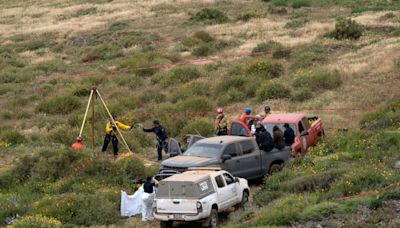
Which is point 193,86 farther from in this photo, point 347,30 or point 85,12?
point 85,12

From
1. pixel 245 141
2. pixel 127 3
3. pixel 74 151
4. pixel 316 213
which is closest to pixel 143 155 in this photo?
pixel 74 151

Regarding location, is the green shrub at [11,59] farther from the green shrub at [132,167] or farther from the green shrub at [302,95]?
the green shrub at [132,167]

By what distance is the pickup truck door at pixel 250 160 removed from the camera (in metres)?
18.8

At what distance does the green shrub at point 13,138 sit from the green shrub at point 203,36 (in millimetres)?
20861

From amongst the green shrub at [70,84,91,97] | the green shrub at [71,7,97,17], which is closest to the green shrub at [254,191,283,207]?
the green shrub at [70,84,91,97]

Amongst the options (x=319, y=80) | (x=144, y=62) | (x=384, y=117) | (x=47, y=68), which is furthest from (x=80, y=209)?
(x=47, y=68)

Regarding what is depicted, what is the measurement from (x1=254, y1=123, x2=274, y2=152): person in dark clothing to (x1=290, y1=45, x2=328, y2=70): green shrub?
1618 centimetres

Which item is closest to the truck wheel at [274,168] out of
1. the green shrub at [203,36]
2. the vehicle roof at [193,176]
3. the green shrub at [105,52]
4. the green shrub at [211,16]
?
the vehicle roof at [193,176]

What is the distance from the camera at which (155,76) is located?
37.0 meters

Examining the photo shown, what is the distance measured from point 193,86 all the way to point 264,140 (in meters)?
14.3

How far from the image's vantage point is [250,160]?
18.9 metres

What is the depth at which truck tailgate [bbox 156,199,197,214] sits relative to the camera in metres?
14.8

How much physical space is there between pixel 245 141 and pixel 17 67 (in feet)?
96.3

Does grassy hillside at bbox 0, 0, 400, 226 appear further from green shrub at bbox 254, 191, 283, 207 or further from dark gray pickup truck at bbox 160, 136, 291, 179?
dark gray pickup truck at bbox 160, 136, 291, 179
